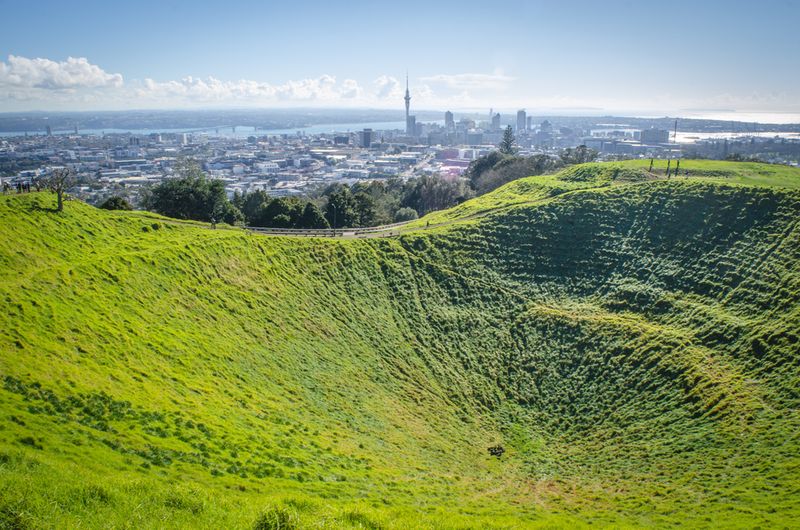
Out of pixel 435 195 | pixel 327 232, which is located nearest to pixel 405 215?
pixel 435 195

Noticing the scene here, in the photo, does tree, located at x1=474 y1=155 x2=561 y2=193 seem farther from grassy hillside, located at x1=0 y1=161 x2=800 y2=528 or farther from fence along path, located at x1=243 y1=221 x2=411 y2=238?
fence along path, located at x1=243 y1=221 x2=411 y2=238

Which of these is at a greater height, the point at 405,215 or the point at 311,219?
the point at 311,219

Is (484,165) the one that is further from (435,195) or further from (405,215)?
(405,215)

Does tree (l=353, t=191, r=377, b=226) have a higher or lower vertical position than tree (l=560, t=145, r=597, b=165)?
lower

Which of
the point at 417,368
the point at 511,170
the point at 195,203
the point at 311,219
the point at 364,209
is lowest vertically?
the point at 417,368

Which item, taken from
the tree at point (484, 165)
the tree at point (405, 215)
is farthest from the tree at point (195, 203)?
the tree at point (484, 165)

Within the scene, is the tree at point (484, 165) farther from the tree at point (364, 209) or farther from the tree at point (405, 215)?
the tree at point (364, 209)

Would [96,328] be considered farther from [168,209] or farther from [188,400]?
[168,209]

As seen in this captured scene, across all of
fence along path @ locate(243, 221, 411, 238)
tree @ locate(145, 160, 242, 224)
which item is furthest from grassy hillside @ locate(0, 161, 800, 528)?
tree @ locate(145, 160, 242, 224)

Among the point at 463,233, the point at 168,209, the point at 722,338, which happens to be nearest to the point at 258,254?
the point at 463,233
